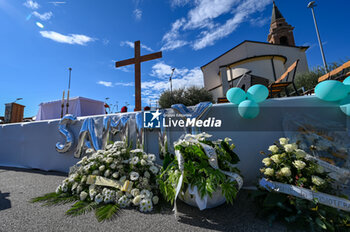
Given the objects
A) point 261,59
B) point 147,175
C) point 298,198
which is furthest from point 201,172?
point 261,59

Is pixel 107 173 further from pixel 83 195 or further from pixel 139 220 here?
pixel 139 220

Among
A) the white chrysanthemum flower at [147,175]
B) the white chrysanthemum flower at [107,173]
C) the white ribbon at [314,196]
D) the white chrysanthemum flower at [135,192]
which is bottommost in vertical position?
the white chrysanthemum flower at [135,192]

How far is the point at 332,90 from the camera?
6.45 ft

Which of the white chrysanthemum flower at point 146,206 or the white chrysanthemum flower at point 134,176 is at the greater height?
the white chrysanthemum flower at point 134,176

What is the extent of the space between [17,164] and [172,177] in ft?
18.7

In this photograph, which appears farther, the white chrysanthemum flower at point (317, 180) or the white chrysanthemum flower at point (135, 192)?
the white chrysanthemum flower at point (135, 192)

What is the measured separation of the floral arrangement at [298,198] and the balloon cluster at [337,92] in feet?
3.07

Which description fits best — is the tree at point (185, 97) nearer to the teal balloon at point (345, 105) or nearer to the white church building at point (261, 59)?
the white church building at point (261, 59)

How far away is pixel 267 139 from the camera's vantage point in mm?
2432

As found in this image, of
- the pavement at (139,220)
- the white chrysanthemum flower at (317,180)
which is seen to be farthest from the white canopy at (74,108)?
the white chrysanthemum flower at (317,180)

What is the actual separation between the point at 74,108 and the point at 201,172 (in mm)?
7100

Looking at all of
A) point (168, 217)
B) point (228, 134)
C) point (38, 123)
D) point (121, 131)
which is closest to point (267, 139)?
point (228, 134)

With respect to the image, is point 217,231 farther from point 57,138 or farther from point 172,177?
point 57,138

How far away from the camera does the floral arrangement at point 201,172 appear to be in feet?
5.50
